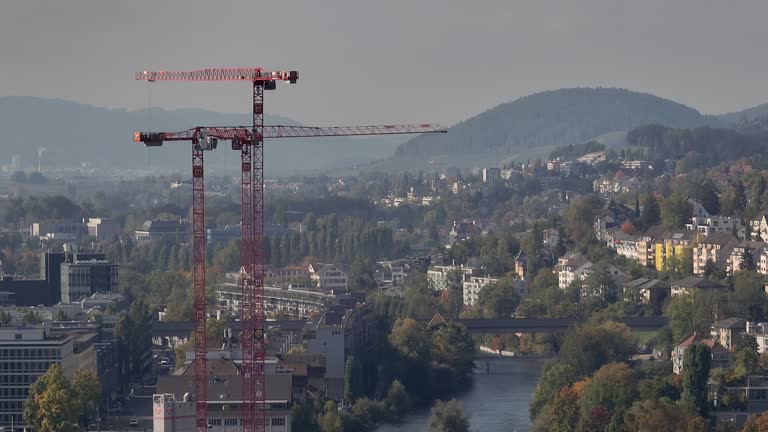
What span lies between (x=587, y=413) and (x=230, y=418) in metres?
5.24

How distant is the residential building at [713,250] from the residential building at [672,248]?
30 cm

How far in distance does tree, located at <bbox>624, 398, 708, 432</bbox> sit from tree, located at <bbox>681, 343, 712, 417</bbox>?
168 cm

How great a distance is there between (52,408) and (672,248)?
90.5 feet

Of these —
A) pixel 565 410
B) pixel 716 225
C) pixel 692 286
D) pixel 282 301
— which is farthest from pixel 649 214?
pixel 565 410

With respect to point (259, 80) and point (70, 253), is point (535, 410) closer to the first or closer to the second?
point (259, 80)

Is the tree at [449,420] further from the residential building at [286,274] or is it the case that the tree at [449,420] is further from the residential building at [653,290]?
the residential building at [286,274]

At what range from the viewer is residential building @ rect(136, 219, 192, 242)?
291 feet

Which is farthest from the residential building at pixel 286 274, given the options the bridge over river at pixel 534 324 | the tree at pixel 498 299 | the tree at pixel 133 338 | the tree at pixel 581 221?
the tree at pixel 133 338

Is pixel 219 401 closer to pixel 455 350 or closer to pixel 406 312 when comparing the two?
pixel 455 350

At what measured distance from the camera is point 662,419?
113 ft

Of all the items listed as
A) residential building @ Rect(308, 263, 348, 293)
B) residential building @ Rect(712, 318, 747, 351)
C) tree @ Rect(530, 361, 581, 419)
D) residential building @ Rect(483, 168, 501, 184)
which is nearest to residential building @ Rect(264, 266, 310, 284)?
residential building @ Rect(308, 263, 348, 293)

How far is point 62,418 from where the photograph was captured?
3838cm

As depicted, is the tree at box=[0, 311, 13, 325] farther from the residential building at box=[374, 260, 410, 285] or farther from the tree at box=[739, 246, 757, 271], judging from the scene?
the residential building at box=[374, 260, 410, 285]

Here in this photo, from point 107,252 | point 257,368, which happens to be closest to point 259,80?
point 257,368
